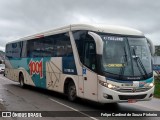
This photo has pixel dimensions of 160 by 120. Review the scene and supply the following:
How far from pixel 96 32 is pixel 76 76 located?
2199 mm

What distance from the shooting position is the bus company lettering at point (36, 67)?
60.0 feet

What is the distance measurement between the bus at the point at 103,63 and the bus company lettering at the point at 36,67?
2169 mm

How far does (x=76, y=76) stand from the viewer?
13703 mm

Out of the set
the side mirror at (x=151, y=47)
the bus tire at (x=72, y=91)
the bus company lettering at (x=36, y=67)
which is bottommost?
the bus tire at (x=72, y=91)

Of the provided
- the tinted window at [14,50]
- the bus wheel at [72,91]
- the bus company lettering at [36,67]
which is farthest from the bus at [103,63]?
the tinted window at [14,50]

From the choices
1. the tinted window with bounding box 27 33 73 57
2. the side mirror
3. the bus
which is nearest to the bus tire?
the bus

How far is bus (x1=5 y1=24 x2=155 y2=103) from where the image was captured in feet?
38.3

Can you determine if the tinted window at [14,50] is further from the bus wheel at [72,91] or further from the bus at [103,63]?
the bus wheel at [72,91]

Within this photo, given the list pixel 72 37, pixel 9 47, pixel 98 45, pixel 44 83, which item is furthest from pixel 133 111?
pixel 9 47

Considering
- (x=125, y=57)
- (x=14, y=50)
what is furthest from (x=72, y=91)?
(x=14, y=50)

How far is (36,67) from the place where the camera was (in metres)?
19.1

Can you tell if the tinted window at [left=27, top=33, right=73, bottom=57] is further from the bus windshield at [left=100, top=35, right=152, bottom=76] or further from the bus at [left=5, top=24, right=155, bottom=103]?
the bus windshield at [left=100, top=35, right=152, bottom=76]

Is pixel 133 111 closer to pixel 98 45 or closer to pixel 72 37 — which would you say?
pixel 98 45

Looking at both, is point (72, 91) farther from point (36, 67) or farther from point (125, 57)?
point (36, 67)
